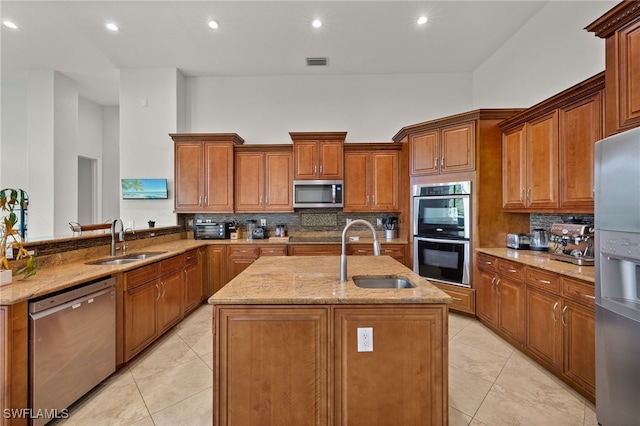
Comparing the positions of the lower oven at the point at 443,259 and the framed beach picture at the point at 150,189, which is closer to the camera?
the lower oven at the point at 443,259

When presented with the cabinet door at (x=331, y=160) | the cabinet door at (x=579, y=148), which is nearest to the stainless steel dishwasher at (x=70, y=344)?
the cabinet door at (x=331, y=160)

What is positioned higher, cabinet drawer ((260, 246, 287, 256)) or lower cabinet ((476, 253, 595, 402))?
cabinet drawer ((260, 246, 287, 256))

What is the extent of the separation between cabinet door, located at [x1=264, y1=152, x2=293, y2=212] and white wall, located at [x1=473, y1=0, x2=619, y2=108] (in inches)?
129

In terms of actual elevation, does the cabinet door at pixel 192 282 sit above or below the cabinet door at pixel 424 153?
below

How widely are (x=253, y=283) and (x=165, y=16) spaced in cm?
354

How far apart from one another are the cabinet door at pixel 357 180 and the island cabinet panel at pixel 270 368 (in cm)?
293

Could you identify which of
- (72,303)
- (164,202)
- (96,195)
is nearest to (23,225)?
(72,303)

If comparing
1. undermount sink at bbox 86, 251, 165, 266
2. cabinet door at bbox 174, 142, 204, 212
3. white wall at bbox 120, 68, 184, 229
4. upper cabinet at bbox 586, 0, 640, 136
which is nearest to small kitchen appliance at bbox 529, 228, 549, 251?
upper cabinet at bbox 586, 0, 640, 136

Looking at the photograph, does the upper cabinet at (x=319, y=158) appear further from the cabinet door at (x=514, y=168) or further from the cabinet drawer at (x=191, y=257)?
the cabinet door at (x=514, y=168)

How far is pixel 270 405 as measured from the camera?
1435mm

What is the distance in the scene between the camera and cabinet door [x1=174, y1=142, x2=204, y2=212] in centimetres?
415

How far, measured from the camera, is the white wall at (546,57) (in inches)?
103

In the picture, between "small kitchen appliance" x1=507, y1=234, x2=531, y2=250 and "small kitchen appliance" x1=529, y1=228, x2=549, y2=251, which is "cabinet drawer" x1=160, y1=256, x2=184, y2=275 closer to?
"small kitchen appliance" x1=507, y1=234, x2=531, y2=250

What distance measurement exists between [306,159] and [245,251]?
1702mm
